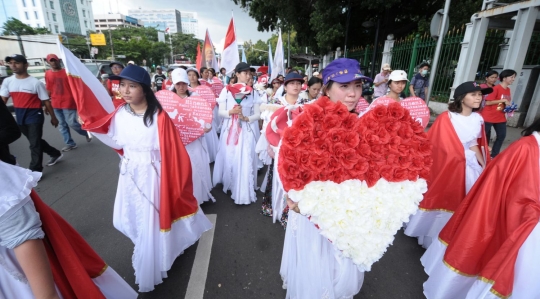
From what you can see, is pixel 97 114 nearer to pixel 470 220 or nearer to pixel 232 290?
pixel 232 290

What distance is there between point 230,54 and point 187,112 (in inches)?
142

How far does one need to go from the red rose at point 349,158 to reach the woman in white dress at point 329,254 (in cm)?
59

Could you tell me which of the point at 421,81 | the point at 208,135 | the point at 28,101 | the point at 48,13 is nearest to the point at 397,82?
the point at 208,135

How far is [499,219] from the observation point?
196cm

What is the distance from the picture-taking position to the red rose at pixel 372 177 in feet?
4.65

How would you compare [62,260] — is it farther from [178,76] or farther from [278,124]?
[178,76]

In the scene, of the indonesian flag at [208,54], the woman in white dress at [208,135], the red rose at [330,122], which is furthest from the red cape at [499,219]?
the indonesian flag at [208,54]

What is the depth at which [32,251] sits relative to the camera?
1.07 m

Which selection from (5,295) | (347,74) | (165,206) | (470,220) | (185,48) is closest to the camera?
(5,295)

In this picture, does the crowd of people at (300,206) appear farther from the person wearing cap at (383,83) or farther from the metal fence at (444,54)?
the metal fence at (444,54)

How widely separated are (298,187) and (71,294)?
4.58ft

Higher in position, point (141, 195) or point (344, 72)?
point (344, 72)

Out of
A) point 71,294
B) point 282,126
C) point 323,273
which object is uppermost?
point 282,126

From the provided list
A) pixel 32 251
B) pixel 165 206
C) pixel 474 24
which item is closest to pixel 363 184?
pixel 32 251
